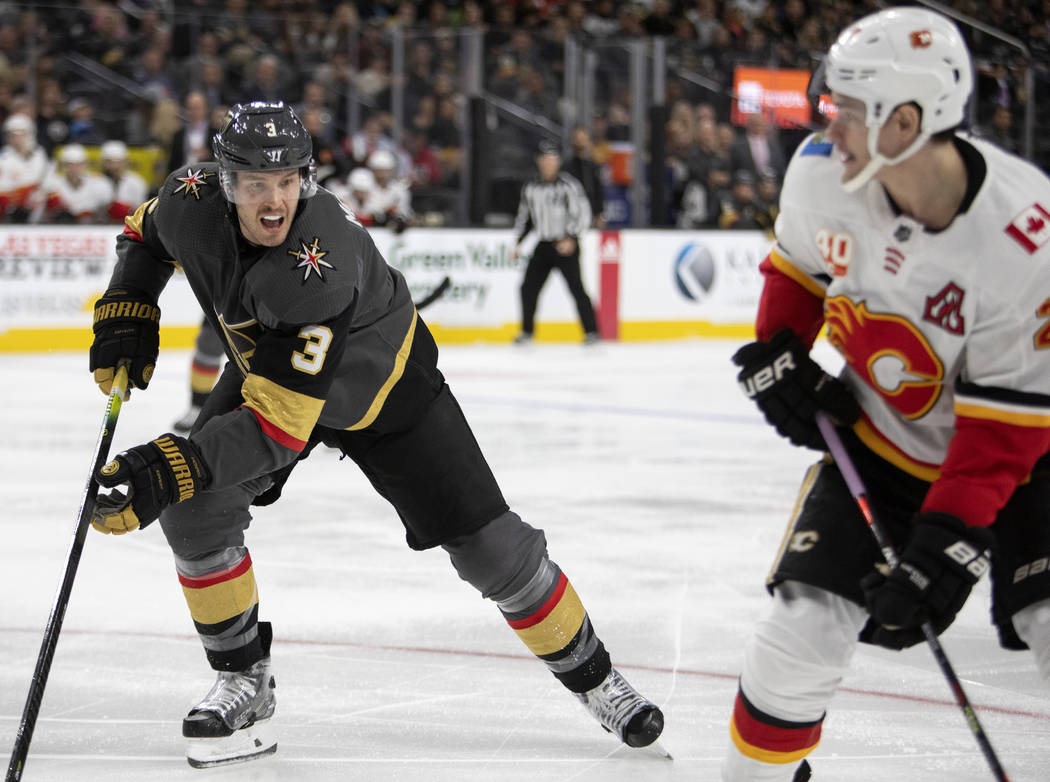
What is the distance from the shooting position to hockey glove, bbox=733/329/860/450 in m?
1.97

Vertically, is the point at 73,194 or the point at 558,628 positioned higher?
the point at 558,628

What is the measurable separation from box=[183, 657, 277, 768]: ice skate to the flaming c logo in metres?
1.25

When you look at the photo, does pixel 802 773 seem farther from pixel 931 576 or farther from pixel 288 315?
pixel 288 315

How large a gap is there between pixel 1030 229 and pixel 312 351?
1038mm

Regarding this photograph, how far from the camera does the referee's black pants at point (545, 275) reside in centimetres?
1044

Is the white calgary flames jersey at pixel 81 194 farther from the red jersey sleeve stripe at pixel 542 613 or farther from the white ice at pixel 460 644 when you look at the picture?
the red jersey sleeve stripe at pixel 542 613

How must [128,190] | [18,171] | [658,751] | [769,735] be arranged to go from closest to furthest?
[769,735], [658,751], [18,171], [128,190]

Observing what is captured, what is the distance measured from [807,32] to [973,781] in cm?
1277

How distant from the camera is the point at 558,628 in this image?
258 centimetres

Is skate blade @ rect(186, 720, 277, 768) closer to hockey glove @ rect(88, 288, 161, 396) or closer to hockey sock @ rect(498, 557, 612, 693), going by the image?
hockey sock @ rect(498, 557, 612, 693)

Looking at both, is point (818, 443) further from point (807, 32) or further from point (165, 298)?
point (807, 32)

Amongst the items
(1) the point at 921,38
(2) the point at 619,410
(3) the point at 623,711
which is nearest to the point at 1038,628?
(1) the point at 921,38

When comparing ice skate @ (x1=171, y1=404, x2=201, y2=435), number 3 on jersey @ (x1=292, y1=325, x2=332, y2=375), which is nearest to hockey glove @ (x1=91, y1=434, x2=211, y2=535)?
number 3 on jersey @ (x1=292, y1=325, x2=332, y2=375)

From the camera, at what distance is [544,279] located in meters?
10.6
